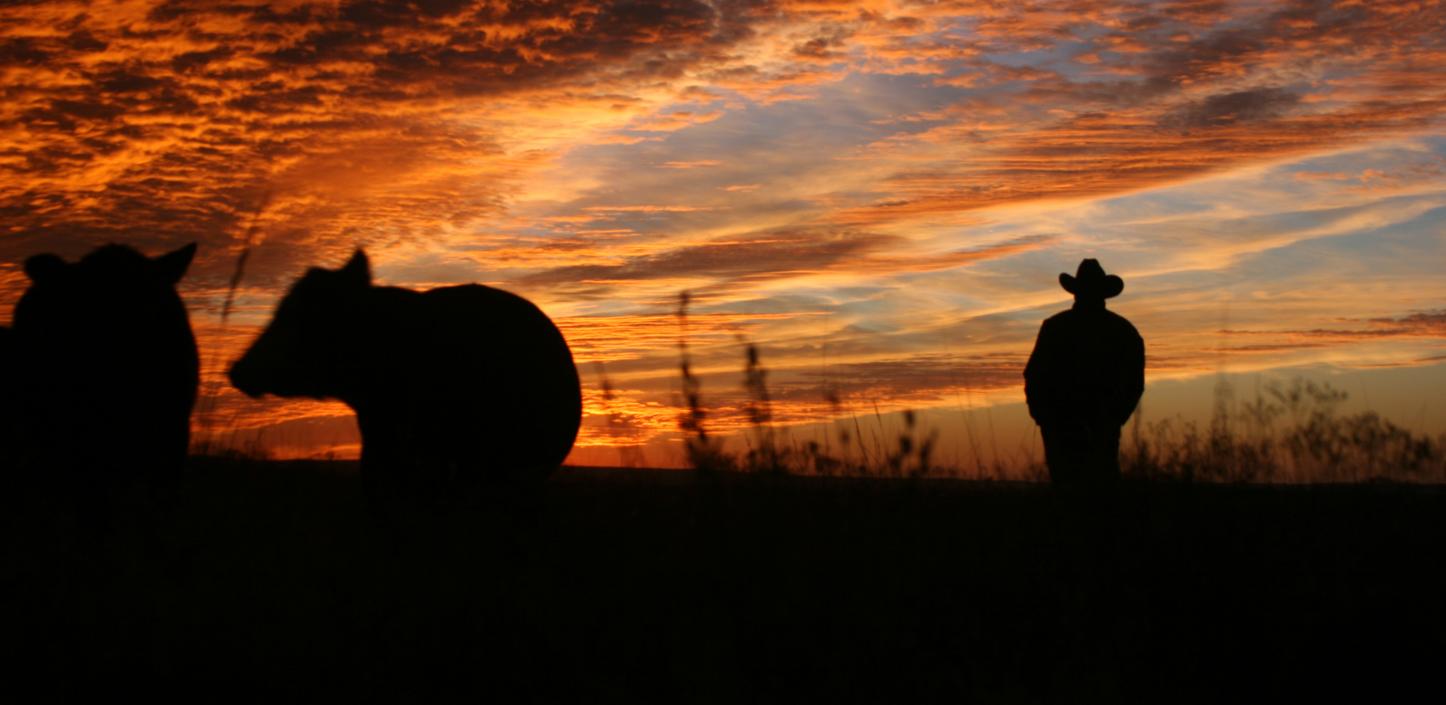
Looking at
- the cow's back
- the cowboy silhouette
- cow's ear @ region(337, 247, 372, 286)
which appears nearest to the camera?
cow's ear @ region(337, 247, 372, 286)

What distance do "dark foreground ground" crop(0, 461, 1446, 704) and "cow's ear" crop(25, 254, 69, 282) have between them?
4.30 ft

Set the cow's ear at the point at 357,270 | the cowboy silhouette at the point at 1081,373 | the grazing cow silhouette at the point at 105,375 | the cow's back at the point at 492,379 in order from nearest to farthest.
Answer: the grazing cow silhouette at the point at 105,375 → the cow's ear at the point at 357,270 → the cow's back at the point at 492,379 → the cowboy silhouette at the point at 1081,373

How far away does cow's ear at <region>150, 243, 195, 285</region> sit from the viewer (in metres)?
7.41

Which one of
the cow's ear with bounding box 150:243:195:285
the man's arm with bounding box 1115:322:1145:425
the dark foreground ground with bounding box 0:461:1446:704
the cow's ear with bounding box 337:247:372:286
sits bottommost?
the dark foreground ground with bounding box 0:461:1446:704

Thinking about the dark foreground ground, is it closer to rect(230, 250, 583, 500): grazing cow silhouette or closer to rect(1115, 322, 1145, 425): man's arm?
rect(230, 250, 583, 500): grazing cow silhouette

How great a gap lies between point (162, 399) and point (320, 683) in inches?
146

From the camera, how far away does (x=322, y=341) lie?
7230 mm

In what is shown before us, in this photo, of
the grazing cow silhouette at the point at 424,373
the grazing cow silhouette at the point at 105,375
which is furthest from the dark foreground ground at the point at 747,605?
the grazing cow silhouette at the point at 424,373

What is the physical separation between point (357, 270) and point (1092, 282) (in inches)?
278

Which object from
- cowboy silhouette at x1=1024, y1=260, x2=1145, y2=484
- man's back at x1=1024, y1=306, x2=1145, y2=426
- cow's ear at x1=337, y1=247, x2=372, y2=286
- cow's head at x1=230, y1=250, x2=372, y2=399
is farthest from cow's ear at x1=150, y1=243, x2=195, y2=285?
man's back at x1=1024, y1=306, x2=1145, y2=426

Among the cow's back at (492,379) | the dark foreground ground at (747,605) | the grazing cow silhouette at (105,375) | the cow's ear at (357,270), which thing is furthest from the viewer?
the cow's back at (492,379)

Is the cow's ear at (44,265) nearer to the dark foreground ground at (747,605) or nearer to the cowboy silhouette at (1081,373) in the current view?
the dark foreground ground at (747,605)

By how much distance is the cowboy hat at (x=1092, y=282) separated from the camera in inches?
471

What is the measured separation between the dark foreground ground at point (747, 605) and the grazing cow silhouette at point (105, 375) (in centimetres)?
39
